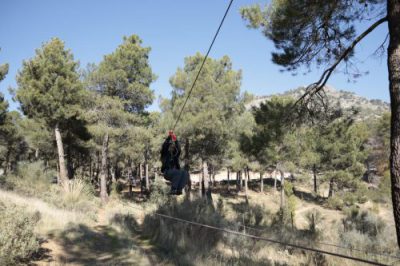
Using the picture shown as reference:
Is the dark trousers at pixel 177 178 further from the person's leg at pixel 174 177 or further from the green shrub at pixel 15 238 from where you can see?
the green shrub at pixel 15 238

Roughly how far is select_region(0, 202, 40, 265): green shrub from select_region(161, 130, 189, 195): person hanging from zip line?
288 centimetres

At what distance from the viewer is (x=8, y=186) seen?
47.9ft

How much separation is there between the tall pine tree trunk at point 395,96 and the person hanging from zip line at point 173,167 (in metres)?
4.10

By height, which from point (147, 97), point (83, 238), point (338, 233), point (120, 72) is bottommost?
point (338, 233)

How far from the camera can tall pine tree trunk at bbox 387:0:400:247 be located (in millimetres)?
4172

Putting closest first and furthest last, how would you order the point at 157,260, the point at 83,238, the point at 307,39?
the point at 157,260 < the point at 307,39 < the point at 83,238

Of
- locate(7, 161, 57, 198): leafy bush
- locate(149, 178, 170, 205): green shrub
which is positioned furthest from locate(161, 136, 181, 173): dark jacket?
locate(7, 161, 57, 198): leafy bush

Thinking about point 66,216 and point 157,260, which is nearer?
point 157,260

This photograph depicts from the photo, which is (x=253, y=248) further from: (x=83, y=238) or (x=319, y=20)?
(x=319, y=20)

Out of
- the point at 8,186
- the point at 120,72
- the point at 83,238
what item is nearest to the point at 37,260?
the point at 83,238

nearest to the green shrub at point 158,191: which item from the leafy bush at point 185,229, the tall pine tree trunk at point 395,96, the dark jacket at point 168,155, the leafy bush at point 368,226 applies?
Answer: the leafy bush at point 185,229

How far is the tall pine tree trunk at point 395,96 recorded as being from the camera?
4172mm

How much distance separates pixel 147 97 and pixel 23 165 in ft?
31.7

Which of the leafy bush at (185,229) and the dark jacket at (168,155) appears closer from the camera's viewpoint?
the dark jacket at (168,155)
